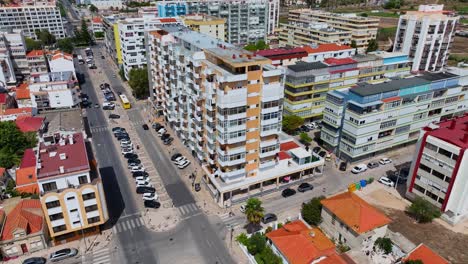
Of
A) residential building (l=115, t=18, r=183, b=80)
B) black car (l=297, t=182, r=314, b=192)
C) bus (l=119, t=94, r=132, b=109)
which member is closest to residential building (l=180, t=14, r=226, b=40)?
residential building (l=115, t=18, r=183, b=80)

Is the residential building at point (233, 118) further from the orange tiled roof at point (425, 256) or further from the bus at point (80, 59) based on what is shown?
the bus at point (80, 59)

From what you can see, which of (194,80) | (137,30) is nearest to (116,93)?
(137,30)

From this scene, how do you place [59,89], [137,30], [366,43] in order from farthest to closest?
[366,43] < [137,30] < [59,89]

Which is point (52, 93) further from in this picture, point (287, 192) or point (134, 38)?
point (287, 192)

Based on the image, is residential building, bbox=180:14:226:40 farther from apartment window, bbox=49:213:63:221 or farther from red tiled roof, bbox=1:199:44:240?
apartment window, bbox=49:213:63:221

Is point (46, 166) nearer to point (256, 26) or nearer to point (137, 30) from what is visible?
point (137, 30)

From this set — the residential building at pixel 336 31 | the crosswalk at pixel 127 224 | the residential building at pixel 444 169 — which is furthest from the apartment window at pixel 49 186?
the residential building at pixel 336 31

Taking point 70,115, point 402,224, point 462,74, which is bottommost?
point 402,224
